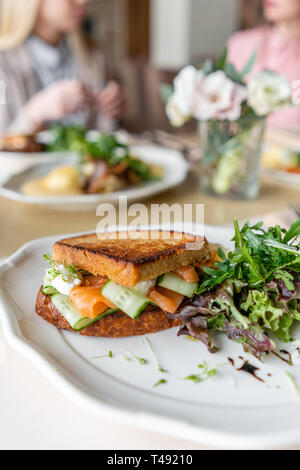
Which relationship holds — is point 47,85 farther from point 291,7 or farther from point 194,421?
point 194,421

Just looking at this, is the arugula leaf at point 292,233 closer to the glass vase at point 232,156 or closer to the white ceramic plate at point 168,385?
the white ceramic plate at point 168,385

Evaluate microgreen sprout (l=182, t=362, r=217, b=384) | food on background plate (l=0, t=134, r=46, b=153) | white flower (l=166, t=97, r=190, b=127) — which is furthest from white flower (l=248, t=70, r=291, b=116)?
food on background plate (l=0, t=134, r=46, b=153)

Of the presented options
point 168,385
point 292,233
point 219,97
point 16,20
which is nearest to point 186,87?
point 219,97

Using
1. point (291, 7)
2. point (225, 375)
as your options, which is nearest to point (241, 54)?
point (291, 7)

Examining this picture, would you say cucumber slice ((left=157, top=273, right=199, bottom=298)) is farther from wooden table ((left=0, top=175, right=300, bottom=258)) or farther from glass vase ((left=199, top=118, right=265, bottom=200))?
glass vase ((left=199, top=118, right=265, bottom=200))

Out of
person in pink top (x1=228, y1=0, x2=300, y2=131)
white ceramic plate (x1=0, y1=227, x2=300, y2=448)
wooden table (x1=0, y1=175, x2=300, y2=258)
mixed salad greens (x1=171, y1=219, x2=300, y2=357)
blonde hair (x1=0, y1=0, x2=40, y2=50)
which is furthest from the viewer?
person in pink top (x1=228, y1=0, x2=300, y2=131)

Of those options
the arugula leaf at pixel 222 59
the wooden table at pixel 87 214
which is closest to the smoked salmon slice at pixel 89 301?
the wooden table at pixel 87 214
